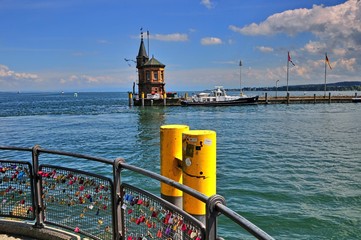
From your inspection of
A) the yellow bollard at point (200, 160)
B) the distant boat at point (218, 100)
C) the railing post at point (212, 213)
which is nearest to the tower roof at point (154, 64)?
the distant boat at point (218, 100)

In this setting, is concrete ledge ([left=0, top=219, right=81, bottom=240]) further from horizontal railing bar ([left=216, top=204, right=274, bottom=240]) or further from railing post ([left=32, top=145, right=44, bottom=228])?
horizontal railing bar ([left=216, top=204, right=274, bottom=240])

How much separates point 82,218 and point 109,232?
532 mm

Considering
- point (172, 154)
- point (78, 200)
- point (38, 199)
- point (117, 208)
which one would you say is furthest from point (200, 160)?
point (38, 199)

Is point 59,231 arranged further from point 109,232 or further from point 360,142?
point 360,142

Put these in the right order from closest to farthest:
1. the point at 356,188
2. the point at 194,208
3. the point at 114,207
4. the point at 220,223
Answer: the point at 114,207, the point at 194,208, the point at 220,223, the point at 356,188

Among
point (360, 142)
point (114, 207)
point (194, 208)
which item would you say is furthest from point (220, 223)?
point (360, 142)

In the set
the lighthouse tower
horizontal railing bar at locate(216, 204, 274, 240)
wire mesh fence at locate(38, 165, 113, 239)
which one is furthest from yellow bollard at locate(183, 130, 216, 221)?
the lighthouse tower

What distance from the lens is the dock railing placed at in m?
3.03

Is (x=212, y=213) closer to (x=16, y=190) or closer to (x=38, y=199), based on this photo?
(x=38, y=199)

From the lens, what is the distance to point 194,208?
401cm

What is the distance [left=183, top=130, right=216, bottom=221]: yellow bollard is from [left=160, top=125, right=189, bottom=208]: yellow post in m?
0.46

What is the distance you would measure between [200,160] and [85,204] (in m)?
1.55

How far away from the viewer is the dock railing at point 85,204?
303cm

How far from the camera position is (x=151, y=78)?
6956 cm
